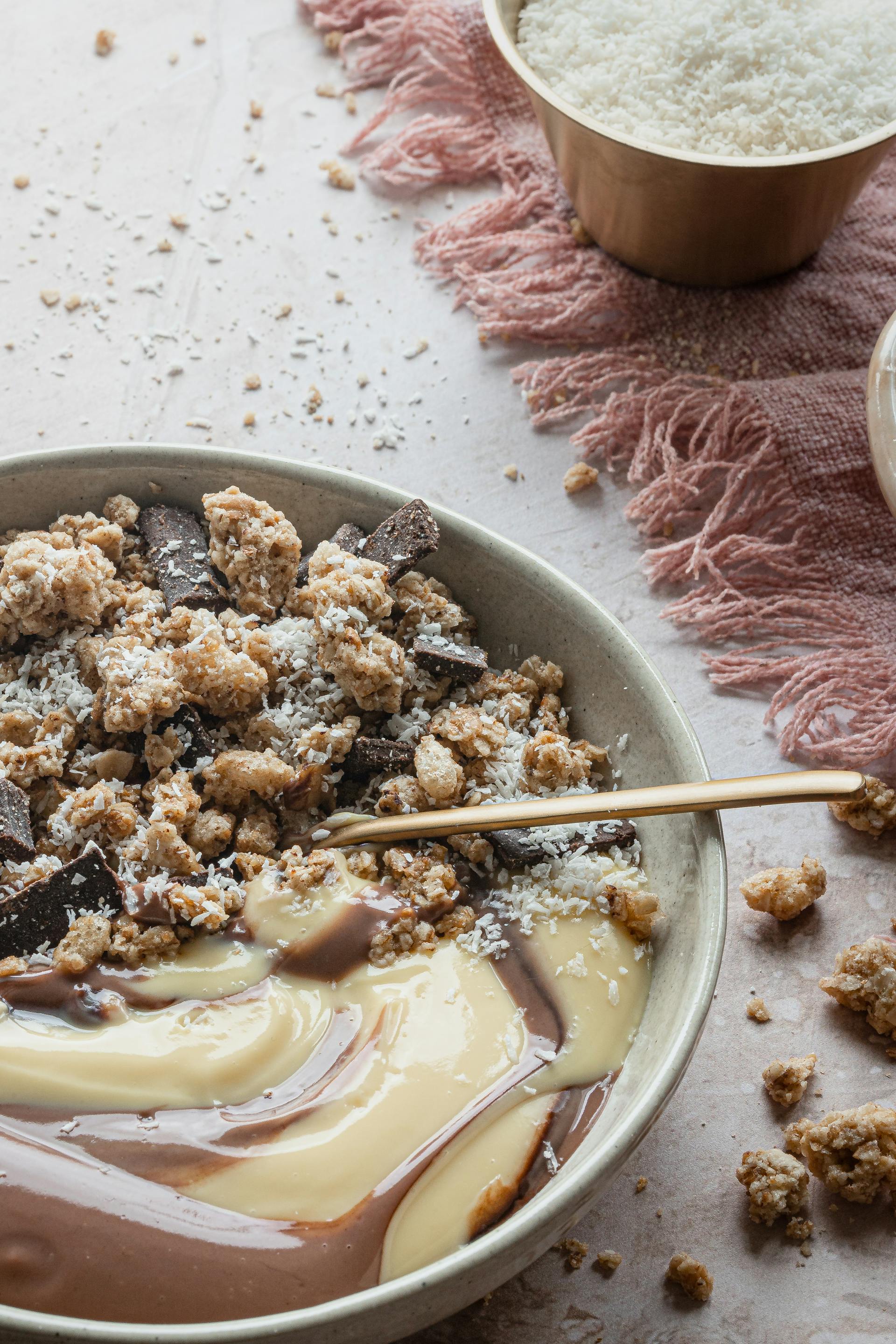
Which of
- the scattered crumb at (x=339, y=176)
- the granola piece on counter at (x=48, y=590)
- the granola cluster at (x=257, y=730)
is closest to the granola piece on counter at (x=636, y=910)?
the granola cluster at (x=257, y=730)

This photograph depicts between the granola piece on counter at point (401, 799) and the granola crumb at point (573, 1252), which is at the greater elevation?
the granola piece on counter at point (401, 799)

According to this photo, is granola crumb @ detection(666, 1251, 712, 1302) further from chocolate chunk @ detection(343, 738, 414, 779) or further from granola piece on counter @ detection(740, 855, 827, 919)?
chocolate chunk @ detection(343, 738, 414, 779)

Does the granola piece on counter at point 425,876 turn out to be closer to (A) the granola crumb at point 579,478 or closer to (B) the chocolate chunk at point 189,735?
(B) the chocolate chunk at point 189,735

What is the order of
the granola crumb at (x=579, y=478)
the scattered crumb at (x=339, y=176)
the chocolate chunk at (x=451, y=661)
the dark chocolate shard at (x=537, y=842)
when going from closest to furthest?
1. the dark chocolate shard at (x=537, y=842)
2. the chocolate chunk at (x=451, y=661)
3. the granola crumb at (x=579, y=478)
4. the scattered crumb at (x=339, y=176)

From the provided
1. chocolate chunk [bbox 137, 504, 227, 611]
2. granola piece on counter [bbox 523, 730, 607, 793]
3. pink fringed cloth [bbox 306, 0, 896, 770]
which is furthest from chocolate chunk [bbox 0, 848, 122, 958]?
pink fringed cloth [bbox 306, 0, 896, 770]

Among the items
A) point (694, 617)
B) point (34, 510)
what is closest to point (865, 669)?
point (694, 617)

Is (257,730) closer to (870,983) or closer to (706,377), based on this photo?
(870,983)
